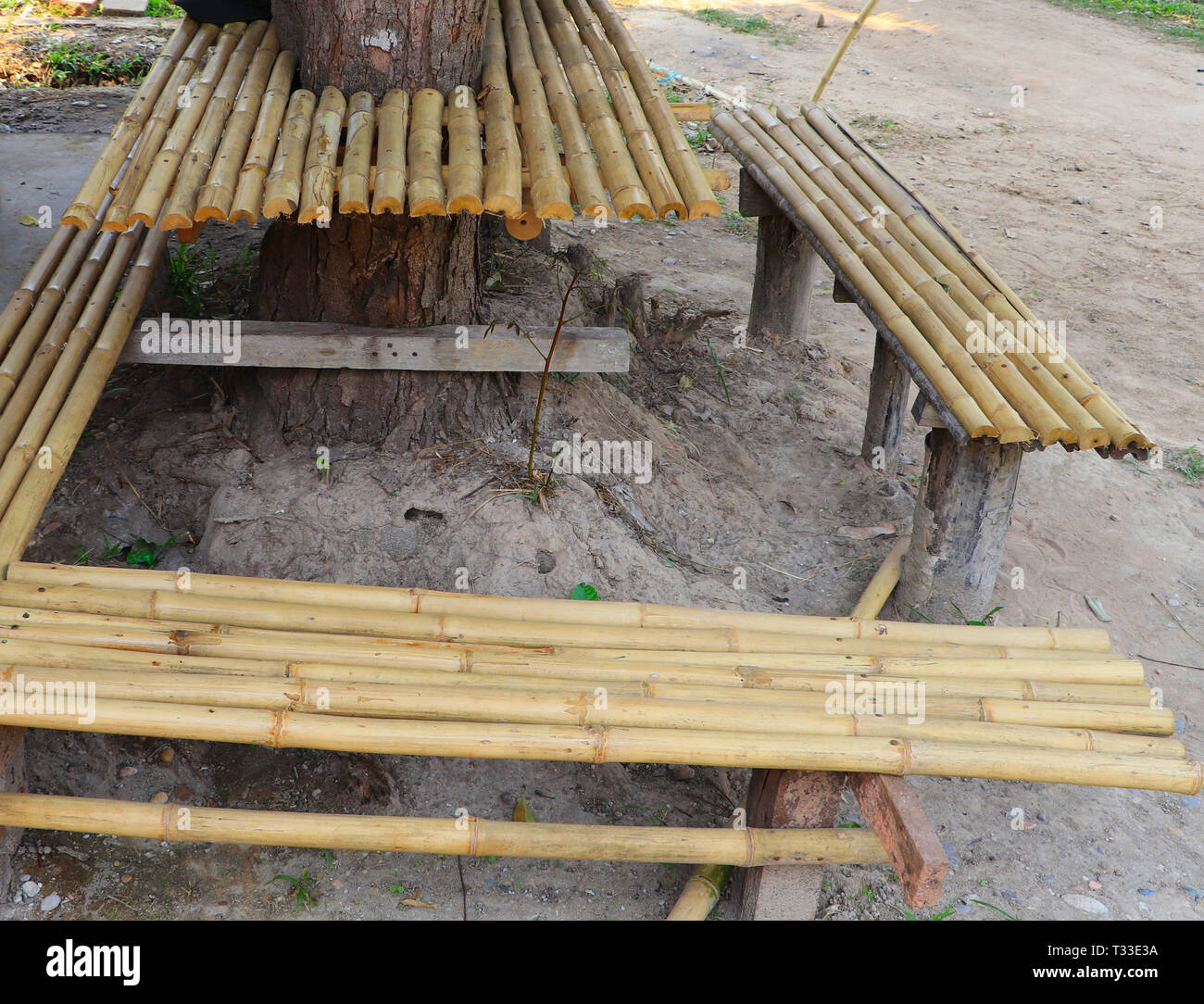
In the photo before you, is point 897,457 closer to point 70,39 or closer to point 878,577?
point 878,577

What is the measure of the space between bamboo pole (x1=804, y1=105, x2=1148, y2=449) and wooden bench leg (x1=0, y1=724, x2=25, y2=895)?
2.94m

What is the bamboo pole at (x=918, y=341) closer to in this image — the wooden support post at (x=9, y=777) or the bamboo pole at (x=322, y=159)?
the bamboo pole at (x=322, y=159)

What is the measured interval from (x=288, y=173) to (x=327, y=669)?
1.24m

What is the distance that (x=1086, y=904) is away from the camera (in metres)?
2.77

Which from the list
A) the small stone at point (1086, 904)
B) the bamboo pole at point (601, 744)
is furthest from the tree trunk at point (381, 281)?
the small stone at point (1086, 904)

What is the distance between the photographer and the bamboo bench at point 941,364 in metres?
3.08

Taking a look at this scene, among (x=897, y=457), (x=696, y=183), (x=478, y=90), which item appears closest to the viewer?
(x=696, y=183)

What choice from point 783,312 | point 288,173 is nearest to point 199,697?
point 288,173

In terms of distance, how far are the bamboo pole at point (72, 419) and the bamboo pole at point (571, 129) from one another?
1528 mm

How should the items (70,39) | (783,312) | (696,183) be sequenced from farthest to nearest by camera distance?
1. (70,39)
2. (783,312)
3. (696,183)

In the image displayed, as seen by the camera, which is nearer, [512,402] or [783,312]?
[512,402]

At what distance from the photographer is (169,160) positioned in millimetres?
2664

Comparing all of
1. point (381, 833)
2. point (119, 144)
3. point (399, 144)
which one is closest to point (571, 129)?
point (399, 144)

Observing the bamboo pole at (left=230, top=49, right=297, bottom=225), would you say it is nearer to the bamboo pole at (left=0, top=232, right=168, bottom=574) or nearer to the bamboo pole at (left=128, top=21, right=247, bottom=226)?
the bamboo pole at (left=128, top=21, right=247, bottom=226)
